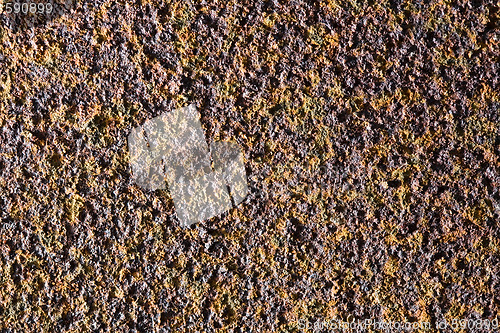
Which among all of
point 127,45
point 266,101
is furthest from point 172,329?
point 127,45

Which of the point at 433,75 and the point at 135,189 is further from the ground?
the point at 433,75

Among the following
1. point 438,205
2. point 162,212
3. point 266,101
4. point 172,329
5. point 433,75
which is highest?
point 433,75

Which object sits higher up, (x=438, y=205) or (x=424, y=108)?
(x=424, y=108)

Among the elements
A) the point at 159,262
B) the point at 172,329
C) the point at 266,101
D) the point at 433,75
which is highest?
the point at 433,75

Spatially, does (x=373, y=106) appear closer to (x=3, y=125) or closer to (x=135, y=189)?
(x=135, y=189)

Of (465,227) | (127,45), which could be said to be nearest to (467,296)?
(465,227)

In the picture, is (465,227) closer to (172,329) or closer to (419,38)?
(419,38)
